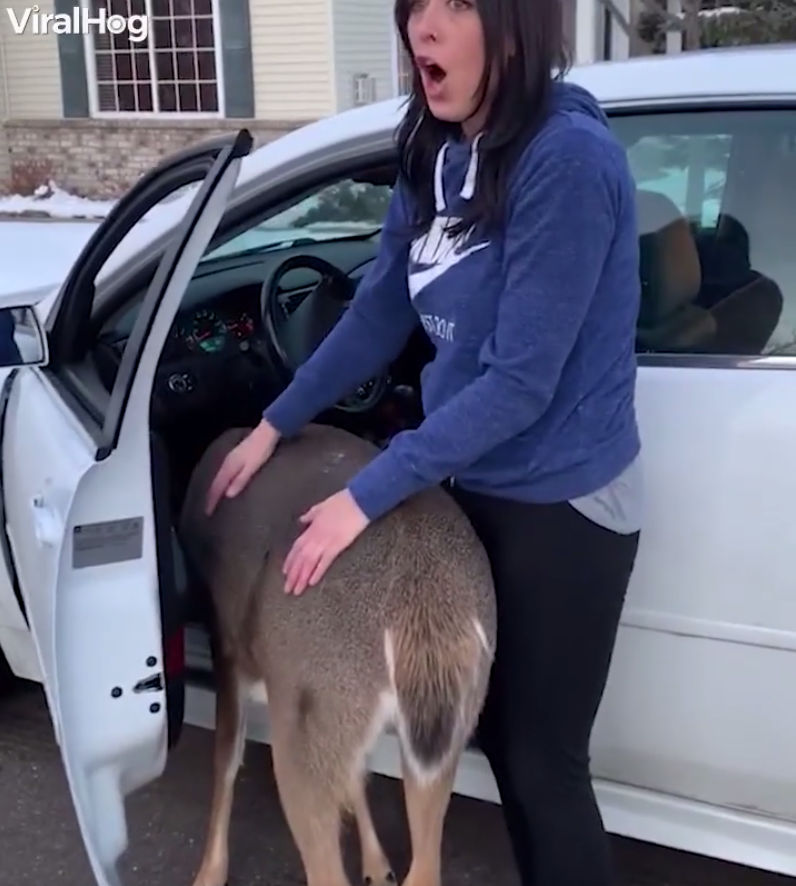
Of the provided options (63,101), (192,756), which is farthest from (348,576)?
(63,101)

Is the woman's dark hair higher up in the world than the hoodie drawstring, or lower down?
higher up

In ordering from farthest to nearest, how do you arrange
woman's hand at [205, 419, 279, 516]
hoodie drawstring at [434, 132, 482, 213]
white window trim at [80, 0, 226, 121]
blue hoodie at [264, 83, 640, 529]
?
white window trim at [80, 0, 226, 121]
woman's hand at [205, 419, 279, 516]
hoodie drawstring at [434, 132, 482, 213]
blue hoodie at [264, 83, 640, 529]

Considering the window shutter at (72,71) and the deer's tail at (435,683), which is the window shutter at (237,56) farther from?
the deer's tail at (435,683)

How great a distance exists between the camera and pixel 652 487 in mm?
2400

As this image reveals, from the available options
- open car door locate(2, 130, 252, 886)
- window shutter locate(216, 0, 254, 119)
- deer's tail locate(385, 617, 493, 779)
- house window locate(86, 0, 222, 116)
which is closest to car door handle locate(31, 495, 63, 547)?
open car door locate(2, 130, 252, 886)

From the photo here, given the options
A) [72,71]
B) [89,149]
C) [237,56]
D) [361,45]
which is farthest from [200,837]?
[72,71]

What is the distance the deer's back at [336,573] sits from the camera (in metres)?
2.16

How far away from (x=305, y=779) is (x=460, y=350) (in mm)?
801

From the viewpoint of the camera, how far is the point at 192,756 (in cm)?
360

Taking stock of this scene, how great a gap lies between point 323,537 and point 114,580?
39 centimetres

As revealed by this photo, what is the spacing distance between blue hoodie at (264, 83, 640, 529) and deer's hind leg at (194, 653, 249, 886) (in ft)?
2.53

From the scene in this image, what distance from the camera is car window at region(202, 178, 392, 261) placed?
3.26 meters

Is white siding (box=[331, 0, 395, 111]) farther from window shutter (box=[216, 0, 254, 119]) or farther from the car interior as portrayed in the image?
the car interior

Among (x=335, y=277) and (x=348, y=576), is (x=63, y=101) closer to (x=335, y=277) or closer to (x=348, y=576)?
(x=335, y=277)
